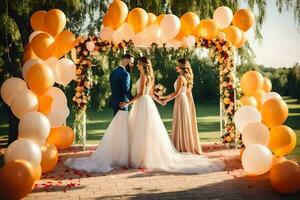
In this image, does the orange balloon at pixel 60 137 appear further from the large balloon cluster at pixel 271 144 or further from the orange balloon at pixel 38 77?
the large balloon cluster at pixel 271 144

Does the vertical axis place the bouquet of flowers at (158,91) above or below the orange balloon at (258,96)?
above

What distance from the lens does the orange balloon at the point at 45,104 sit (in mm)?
7379

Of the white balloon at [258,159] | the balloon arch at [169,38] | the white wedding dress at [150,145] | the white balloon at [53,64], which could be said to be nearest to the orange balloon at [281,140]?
the white balloon at [258,159]

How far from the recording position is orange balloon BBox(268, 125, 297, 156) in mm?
6680

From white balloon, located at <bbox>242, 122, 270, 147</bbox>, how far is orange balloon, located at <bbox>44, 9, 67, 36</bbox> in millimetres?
4056

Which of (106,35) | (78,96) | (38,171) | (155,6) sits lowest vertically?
(38,171)

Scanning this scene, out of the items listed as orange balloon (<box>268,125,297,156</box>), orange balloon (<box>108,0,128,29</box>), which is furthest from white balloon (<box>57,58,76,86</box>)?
orange balloon (<box>268,125,297,156</box>)

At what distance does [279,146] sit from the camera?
6.72m

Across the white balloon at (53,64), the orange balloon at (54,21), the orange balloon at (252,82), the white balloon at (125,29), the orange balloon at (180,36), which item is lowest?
the orange balloon at (252,82)

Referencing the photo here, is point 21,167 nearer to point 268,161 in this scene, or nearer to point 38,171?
point 38,171

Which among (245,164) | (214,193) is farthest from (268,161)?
(214,193)

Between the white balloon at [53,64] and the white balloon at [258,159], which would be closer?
the white balloon at [258,159]

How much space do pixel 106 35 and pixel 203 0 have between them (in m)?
2.94

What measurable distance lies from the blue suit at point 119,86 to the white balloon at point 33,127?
167cm
